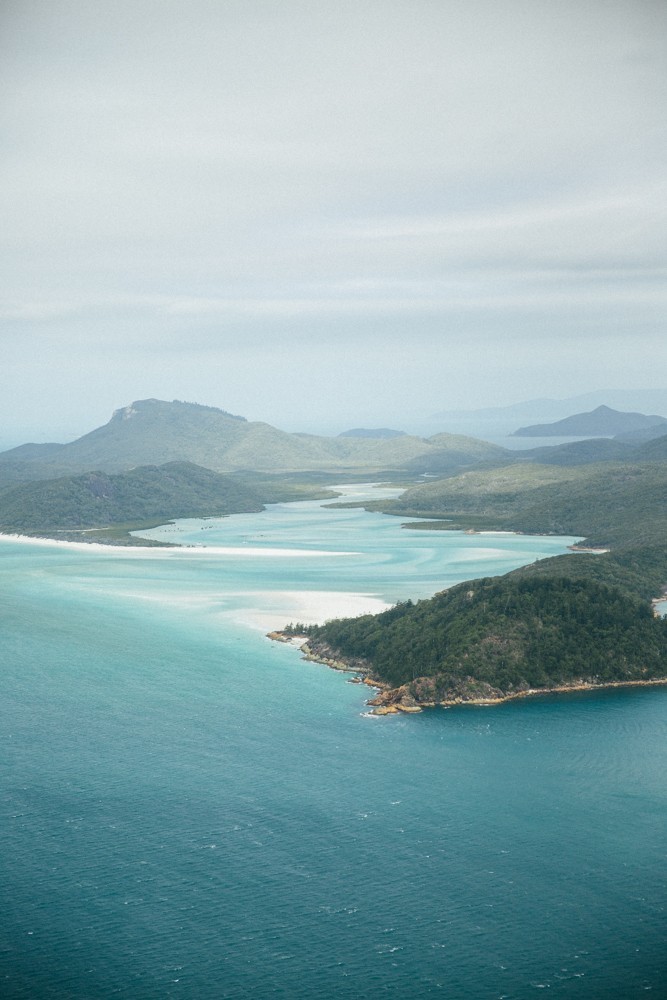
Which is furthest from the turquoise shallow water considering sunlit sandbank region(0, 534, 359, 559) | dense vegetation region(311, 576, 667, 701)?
sunlit sandbank region(0, 534, 359, 559)

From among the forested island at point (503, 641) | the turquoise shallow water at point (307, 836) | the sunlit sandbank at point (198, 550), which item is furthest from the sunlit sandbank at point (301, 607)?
the sunlit sandbank at point (198, 550)

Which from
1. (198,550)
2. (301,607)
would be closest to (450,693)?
(301,607)

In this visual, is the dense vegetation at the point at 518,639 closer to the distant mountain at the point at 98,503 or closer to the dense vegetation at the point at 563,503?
the dense vegetation at the point at 563,503

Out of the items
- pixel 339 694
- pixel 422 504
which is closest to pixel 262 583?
pixel 339 694

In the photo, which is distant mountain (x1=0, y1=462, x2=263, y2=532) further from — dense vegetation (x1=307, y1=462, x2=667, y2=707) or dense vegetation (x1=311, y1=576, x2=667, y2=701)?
dense vegetation (x1=311, y1=576, x2=667, y2=701)

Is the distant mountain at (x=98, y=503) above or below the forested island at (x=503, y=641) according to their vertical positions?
above

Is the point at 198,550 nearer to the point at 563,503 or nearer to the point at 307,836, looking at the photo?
the point at 563,503

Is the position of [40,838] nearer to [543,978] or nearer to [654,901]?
[543,978]
